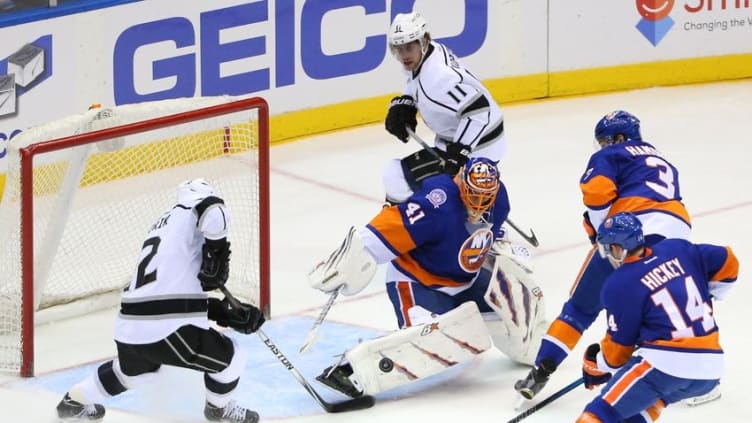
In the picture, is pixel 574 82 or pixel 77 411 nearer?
pixel 77 411

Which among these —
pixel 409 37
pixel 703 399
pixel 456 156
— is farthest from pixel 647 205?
pixel 409 37

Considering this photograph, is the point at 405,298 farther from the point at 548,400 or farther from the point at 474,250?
the point at 548,400

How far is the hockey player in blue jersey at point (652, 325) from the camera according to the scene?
185 inches

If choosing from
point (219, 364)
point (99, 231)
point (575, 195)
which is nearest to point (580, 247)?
point (575, 195)

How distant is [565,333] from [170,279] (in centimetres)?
125

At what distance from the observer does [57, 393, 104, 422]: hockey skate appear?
528 centimetres

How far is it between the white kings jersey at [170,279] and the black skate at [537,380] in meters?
1.04

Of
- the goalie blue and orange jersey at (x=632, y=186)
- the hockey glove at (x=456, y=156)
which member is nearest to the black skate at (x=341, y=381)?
the goalie blue and orange jersey at (x=632, y=186)

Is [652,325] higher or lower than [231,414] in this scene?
higher

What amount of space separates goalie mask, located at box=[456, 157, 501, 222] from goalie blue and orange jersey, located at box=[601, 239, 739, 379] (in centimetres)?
80

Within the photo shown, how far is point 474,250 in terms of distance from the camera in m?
5.61

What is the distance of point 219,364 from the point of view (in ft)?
17.0

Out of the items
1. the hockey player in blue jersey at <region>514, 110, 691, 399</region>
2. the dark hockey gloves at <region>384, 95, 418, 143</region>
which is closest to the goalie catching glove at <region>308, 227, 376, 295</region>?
the hockey player in blue jersey at <region>514, 110, 691, 399</region>

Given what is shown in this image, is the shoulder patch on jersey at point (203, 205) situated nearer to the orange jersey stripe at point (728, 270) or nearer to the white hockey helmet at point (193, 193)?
the white hockey helmet at point (193, 193)
